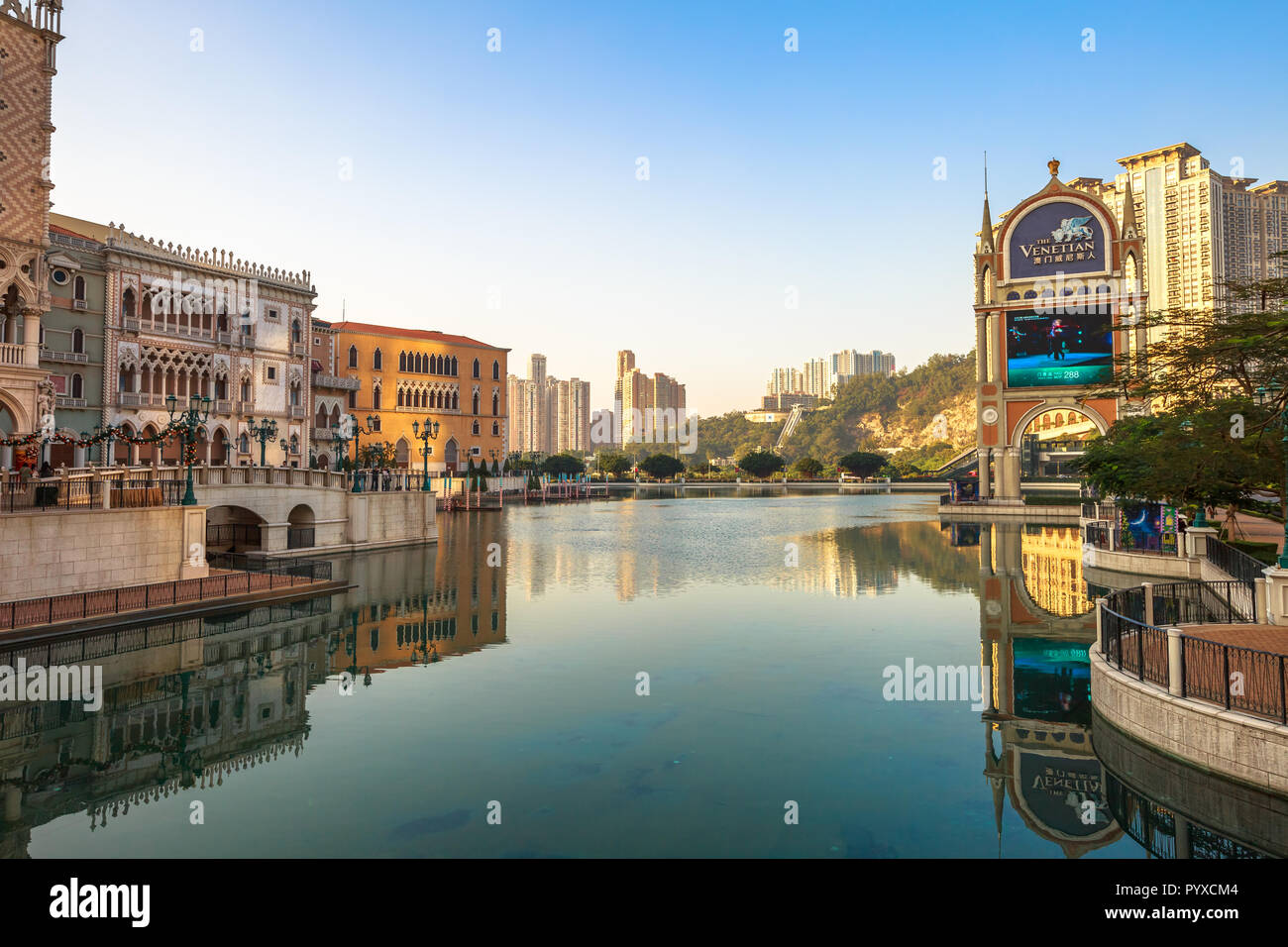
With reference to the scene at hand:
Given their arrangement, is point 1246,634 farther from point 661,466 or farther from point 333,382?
point 661,466

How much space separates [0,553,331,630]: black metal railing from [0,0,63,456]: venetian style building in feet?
55.5

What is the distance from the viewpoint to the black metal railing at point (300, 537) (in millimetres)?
36469

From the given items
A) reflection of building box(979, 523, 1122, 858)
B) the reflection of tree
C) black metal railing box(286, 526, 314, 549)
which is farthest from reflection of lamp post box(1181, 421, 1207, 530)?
black metal railing box(286, 526, 314, 549)

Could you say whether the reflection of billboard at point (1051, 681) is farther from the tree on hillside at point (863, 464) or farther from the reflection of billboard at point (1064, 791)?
the tree on hillside at point (863, 464)

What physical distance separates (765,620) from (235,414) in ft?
146

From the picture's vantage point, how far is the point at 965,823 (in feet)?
33.3

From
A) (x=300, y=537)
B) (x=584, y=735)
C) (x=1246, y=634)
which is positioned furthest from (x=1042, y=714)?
(x=300, y=537)

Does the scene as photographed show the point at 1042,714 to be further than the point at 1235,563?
No

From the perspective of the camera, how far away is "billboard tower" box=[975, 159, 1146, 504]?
6325 cm

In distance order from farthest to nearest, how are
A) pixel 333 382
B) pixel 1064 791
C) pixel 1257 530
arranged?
pixel 333 382 → pixel 1257 530 → pixel 1064 791

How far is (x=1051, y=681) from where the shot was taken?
54.9 feet

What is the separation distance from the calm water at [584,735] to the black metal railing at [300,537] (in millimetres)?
10360

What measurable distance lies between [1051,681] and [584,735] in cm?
1047

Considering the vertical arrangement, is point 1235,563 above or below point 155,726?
above
